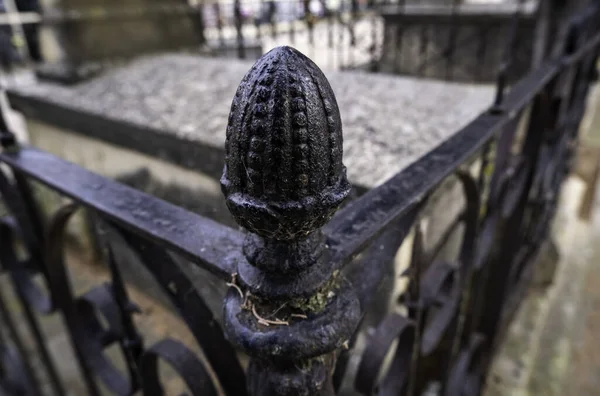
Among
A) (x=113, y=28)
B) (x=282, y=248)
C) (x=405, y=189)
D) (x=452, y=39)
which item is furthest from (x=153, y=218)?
(x=452, y=39)

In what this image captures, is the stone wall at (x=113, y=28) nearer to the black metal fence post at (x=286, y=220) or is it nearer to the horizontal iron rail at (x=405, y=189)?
the horizontal iron rail at (x=405, y=189)

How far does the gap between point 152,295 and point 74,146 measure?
3.11ft

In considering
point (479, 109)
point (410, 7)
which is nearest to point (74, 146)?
point (479, 109)

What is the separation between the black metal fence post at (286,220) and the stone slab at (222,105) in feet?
2.54

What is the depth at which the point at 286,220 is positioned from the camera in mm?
493

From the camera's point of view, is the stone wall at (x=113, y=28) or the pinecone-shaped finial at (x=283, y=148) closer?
the pinecone-shaped finial at (x=283, y=148)

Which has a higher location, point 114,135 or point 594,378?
point 114,135

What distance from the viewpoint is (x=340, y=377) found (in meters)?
0.81

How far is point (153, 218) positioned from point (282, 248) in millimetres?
343

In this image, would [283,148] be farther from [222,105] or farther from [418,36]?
[418,36]

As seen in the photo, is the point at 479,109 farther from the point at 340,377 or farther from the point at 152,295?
the point at 152,295

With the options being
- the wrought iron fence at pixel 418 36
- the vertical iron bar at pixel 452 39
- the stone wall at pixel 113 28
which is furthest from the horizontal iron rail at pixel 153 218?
the vertical iron bar at pixel 452 39

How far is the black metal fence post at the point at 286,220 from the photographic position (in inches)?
18.2

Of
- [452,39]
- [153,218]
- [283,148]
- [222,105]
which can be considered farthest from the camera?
[452,39]
